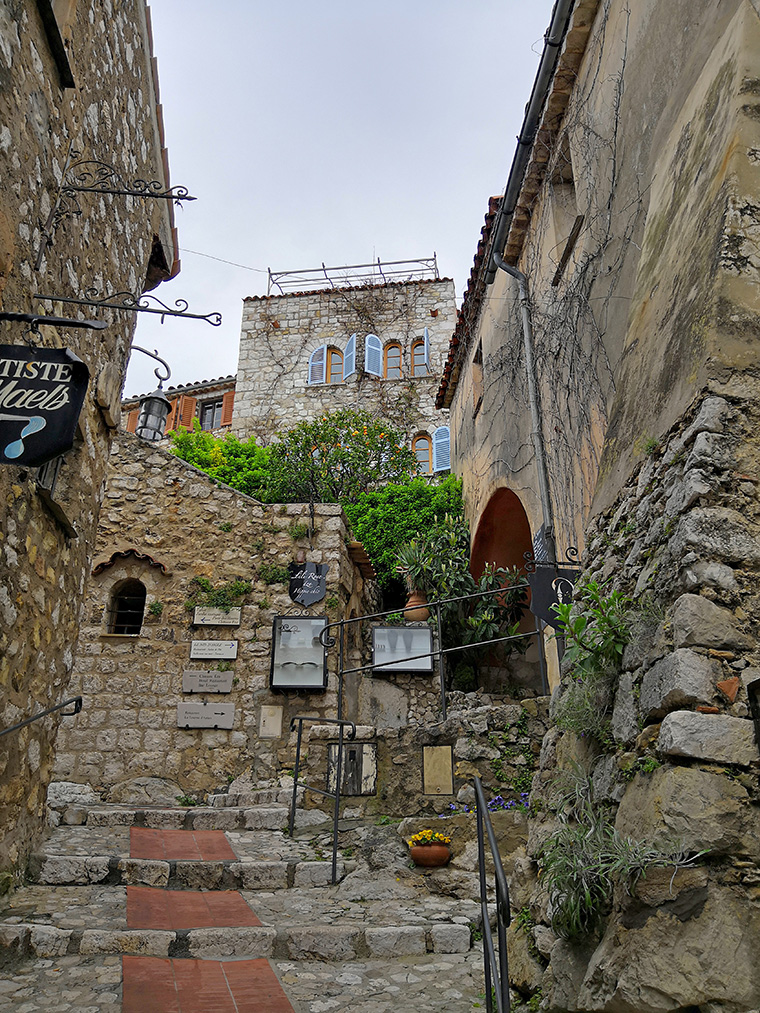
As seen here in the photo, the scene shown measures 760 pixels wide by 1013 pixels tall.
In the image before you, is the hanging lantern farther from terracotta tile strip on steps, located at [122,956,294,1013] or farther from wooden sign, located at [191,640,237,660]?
terracotta tile strip on steps, located at [122,956,294,1013]

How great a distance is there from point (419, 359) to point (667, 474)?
60.4 ft

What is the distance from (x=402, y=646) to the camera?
8727 millimetres

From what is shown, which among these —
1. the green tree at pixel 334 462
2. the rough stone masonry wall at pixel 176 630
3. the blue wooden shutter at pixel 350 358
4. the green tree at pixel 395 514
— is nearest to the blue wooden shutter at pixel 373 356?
the blue wooden shutter at pixel 350 358

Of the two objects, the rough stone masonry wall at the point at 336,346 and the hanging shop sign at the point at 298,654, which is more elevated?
the rough stone masonry wall at the point at 336,346

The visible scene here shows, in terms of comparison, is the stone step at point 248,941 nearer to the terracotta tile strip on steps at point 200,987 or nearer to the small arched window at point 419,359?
the terracotta tile strip on steps at point 200,987

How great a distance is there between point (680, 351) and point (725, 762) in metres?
1.64

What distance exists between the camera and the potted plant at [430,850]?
16.4ft

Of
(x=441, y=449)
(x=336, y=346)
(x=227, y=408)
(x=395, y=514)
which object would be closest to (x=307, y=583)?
(x=395, y=514)

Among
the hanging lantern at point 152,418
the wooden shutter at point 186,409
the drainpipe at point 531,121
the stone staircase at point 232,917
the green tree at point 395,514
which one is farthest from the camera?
the wooden shutter at point 186,409

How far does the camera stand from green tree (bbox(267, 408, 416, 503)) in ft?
44.7

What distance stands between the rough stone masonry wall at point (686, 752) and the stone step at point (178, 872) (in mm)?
2324

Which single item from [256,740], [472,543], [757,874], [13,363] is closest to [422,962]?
[757,874]

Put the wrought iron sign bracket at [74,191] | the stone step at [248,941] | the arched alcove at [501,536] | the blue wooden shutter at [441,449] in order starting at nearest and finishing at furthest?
the stone step at [248,941], the wrought iron sign bracket at [74,191], the arched alcove at [501,536], the blue wooden shutter at [441,449]

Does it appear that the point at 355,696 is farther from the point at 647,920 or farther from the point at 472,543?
the point at 647,920
